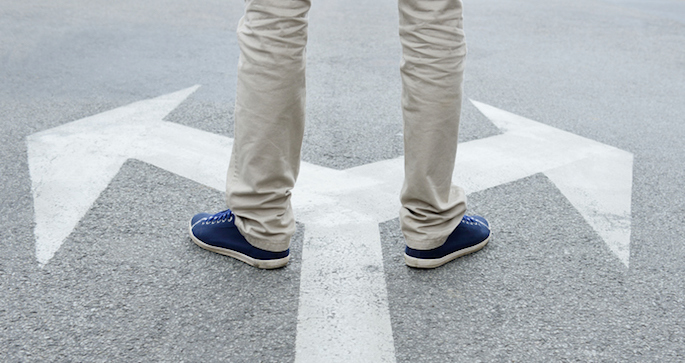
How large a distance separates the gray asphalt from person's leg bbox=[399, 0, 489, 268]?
161 mm

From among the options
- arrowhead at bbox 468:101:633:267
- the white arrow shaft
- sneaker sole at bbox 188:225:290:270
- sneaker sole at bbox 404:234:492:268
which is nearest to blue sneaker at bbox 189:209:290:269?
sneaker sole at bbox 188:225:290:270

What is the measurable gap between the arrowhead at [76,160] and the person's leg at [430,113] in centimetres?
113

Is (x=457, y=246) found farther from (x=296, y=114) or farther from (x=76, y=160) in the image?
(x=76, y=160)

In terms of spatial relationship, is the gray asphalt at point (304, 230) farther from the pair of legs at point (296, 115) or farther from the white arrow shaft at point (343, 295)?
the pair of legs at point (296, 115)

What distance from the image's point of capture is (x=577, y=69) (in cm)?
511

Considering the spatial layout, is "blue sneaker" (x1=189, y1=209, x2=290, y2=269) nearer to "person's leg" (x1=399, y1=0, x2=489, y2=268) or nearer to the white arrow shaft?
the white arrow shaft

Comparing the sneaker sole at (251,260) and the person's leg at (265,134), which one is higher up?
the person's leg at (265,134)

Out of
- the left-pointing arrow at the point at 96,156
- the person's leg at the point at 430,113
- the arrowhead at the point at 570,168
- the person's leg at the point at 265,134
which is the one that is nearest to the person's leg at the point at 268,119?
the person's leg at the point at 265,134

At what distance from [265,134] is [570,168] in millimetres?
1654

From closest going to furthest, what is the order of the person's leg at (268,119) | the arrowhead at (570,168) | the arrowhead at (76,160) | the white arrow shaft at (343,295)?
the white arrow shaft at (343,295)
the person's leg at (268,119)
the arrowhead at (76,160)
the arrowhead at (570,168)

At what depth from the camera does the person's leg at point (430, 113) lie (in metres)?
1.90

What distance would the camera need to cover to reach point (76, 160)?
288cm

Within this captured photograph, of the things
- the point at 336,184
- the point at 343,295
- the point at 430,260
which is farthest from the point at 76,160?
the point at 430,260

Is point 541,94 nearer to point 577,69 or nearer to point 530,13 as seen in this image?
point 577,69
